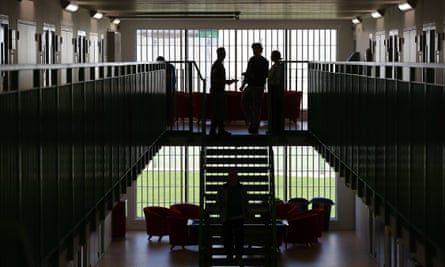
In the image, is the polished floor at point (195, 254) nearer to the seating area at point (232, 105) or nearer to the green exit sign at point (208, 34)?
the seating area at point (232, 105)

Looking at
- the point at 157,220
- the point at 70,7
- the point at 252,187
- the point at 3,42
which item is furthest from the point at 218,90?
the point at 157,220

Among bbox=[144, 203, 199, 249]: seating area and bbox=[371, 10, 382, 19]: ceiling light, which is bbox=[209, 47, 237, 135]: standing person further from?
bbox=[144, 203, 199, 249]: seating area

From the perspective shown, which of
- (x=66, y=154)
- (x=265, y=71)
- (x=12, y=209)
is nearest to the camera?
(x=12, y=209)

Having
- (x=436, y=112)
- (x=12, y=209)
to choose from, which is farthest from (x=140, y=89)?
(x=12, y=209)

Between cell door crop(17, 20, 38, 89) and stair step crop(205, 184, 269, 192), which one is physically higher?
cell door crop(17, 20, 38, 89)

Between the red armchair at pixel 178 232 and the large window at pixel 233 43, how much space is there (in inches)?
224

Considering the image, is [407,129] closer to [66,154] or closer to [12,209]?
[66,154]

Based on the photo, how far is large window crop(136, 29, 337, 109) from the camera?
31094 mm

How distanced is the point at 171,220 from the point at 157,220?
72.5 inches

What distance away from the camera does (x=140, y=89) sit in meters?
15.5

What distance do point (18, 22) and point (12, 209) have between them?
1130 cm

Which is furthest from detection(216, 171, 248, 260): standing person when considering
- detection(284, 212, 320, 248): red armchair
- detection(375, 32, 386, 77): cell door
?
detection(284, 212, 320, 248): red armchair

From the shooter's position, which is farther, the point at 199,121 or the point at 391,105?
the point at 199,121

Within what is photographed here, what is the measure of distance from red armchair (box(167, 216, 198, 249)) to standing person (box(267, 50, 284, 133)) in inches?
277
